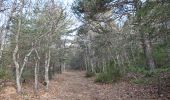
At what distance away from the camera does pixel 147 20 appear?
1105cm

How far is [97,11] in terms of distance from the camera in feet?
68.8

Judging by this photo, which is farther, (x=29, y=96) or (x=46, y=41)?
(x=46, y=41)

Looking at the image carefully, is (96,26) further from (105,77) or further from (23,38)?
(23,38)

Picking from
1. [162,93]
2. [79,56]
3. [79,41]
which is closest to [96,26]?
[162,93]

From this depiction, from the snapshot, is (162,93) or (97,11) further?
(97,11)

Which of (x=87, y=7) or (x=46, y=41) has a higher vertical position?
(x=87, y=7)

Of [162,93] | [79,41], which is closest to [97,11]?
[162,93]

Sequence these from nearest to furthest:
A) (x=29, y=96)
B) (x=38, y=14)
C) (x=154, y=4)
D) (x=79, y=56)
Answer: (x=154, y=4)
(x=29, y=96)
(x=38, y=14)
(x=79, y=56)

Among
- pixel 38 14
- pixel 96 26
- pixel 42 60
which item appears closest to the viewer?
pixel 38 14

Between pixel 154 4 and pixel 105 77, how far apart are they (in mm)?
14725

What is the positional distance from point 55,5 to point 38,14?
4.87ft

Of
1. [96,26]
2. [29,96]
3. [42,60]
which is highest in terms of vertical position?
[96,26]

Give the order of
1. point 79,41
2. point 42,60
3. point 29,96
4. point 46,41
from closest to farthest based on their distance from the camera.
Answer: point 29,96 → point 46,41 → point 42,60 → point 79,41

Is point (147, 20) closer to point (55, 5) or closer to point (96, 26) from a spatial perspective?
point (55, 5)
